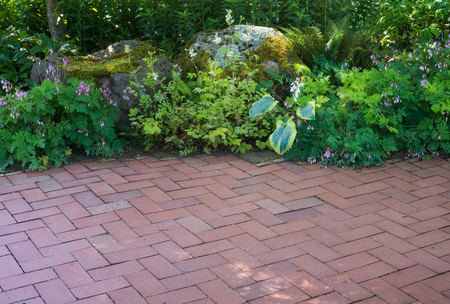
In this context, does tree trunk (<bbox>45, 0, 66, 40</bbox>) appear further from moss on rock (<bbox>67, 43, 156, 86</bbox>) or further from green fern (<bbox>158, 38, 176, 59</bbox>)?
moss on rock (<bbox>67, 43, 156, 86</bbox>)

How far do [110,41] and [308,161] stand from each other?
395cm

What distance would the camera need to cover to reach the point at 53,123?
A: 14.8ft

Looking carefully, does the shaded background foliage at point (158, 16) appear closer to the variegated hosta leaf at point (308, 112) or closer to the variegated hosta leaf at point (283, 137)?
the variegated hosta leaf at point (308, 112)

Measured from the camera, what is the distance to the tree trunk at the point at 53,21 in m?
6.47

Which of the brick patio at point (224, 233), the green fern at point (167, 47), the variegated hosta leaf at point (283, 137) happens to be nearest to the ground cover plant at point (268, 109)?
the variegated hosta leaf at point (283, 137)

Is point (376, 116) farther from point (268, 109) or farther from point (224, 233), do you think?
point (224, 233)

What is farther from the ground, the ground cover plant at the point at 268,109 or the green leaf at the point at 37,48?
the green leaf at the point at 37,48

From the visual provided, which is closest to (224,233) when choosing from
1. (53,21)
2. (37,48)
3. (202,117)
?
(202,117)

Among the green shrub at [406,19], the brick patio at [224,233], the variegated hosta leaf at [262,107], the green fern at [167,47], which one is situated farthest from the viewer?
the green shrub at [406,19]

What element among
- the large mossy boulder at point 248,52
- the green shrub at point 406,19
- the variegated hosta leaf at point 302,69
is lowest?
the variegated hosta leaf at point 302,69

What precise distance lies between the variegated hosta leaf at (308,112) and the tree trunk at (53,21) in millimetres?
4040

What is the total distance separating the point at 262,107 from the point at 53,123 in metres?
2.14

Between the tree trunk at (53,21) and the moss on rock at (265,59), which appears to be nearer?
the moss on rock at (265,59)

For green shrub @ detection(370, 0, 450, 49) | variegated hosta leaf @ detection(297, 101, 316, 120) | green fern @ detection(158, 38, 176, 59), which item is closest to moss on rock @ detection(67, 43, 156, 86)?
green fern @ detection(158, 38, 176, 59)
